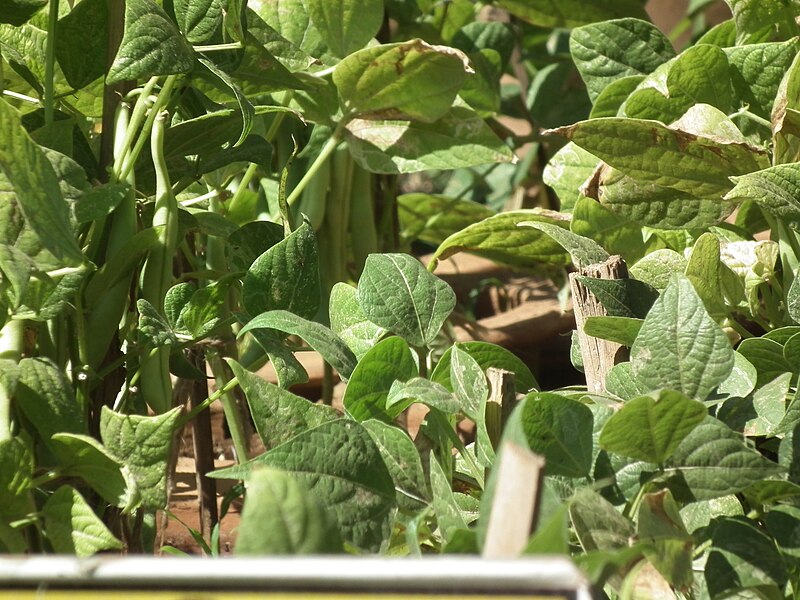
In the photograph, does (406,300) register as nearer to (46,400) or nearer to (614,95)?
(46,400)

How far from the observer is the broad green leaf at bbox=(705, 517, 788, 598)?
0.38 metres

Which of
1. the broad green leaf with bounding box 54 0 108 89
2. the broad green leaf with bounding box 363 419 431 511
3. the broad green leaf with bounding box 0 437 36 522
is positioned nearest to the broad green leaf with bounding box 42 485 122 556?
the broad green leaf with bounding box 0 437 36 522

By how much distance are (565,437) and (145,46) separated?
0.26 m

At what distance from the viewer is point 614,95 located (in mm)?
765

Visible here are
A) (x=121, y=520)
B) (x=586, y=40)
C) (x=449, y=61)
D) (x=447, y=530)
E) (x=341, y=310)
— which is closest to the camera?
(x=447, y=530)

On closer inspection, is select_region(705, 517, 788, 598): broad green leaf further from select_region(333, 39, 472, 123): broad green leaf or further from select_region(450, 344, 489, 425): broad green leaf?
select_region(333, 39, 472, 123): broad green leaf

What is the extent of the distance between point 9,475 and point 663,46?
63 cm

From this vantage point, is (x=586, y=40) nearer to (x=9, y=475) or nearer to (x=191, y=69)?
(x=191, y=69)

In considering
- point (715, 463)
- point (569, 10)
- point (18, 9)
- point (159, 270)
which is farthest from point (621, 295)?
point (569, 10)

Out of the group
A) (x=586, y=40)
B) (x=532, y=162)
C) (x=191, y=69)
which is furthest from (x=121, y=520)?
(x=532, y=162)

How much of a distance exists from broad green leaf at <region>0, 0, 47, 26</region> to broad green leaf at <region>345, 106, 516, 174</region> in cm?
30

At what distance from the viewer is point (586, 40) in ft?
2.59

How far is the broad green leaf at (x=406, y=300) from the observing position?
512mm

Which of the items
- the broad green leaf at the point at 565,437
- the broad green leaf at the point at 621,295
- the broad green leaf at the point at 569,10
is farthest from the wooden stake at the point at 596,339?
the broad green leaf at the point at 569,10
